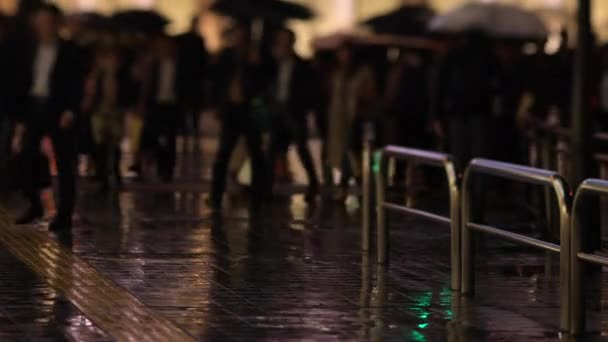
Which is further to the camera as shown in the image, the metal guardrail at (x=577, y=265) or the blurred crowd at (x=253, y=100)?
the blurred crowd at (x=253, y=100)

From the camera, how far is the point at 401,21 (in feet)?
96.0

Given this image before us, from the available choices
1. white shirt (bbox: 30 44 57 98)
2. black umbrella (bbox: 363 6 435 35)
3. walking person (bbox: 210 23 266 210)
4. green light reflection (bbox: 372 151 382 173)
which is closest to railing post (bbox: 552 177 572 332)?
green light reflection (bbox: 372 151 382 173)

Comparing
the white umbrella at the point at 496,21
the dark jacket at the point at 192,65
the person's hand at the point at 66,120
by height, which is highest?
the white umbrella at the point at 496,21

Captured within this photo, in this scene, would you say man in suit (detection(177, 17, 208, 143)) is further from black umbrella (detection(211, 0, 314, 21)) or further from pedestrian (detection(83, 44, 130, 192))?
black umbrella (detection(211, 0, 314, 21))

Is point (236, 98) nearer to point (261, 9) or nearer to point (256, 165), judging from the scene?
point (256, 165)

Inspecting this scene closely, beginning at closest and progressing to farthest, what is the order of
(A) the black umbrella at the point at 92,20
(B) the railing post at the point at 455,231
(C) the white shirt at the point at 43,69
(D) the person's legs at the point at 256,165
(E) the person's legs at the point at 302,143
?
(B) the railing post at the point at 455,231 < (C) the white shirt at the point at 43,69 < (D) the person's legs at the point at 256,165 < (E) the person's legs at the point at 302,143 < (A) the black umbrella at the point at 92,20

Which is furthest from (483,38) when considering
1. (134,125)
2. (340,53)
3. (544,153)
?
(134,125)

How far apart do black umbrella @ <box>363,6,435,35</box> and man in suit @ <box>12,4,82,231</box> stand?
49.4 feet

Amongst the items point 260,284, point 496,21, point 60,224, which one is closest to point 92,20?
point 496,21

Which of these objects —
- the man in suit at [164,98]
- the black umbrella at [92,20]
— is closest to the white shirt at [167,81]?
the man in suit at [164,98]

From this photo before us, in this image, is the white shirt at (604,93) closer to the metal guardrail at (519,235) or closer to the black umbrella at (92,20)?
the metal guardrail at (519,235)

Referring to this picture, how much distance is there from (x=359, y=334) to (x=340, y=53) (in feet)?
40.9

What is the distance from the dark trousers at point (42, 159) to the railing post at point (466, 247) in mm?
4494

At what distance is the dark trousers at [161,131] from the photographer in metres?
21.0
